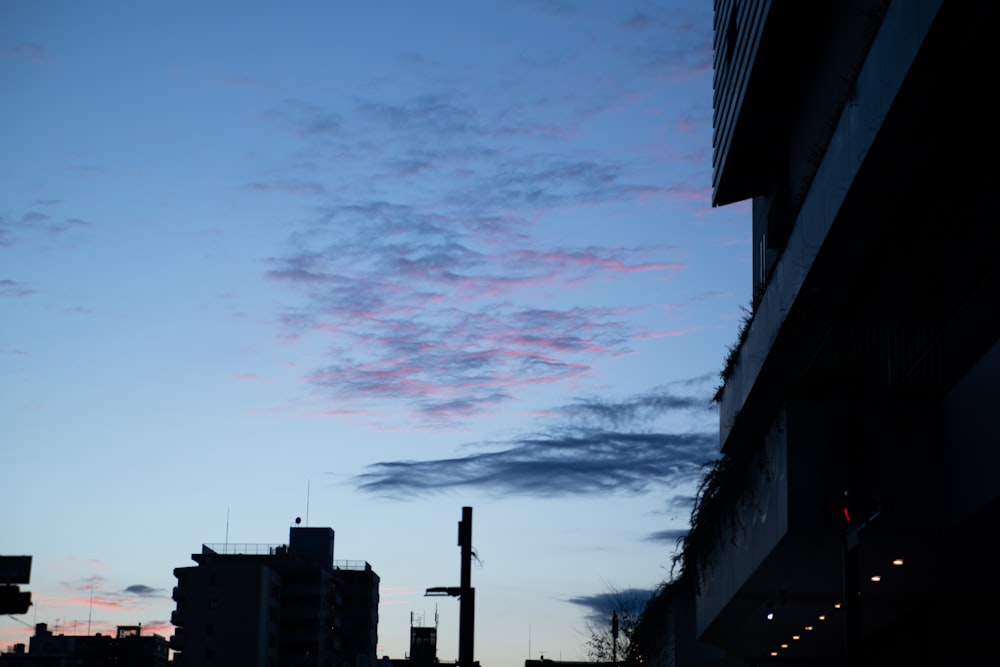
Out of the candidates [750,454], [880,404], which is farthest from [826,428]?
[750,454]

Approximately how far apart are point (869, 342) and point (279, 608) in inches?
4897

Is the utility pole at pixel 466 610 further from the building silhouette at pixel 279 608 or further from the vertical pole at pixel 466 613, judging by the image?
the building silhouette at pixel 279 608

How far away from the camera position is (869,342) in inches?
750

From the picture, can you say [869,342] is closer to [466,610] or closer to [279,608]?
[466,610]

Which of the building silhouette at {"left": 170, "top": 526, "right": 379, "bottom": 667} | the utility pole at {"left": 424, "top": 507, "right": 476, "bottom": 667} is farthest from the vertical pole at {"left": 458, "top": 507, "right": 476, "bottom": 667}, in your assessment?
the building silhouette at {"left": 170, "top": 526, "right": 379, "bottom": 667}

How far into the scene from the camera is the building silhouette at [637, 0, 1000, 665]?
13.3 meters

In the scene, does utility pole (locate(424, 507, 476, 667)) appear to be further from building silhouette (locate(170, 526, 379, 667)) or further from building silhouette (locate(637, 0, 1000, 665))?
building silhouette (locate(170, 526, 379, 667))

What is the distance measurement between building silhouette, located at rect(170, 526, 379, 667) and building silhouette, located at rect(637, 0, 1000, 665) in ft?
342

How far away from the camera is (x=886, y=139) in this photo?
13828mm

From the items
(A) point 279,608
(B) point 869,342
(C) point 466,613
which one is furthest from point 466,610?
(A) point 279,608

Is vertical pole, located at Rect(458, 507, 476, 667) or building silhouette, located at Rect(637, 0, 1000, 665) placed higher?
building silhouette, located at Rect(637, 0, 1000, 665)

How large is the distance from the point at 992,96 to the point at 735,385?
13267 millimetres

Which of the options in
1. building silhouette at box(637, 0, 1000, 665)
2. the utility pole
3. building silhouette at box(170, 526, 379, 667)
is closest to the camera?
building silhouette at box(637, 0, 1000, 665)

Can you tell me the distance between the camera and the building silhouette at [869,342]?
1330 centimetres
